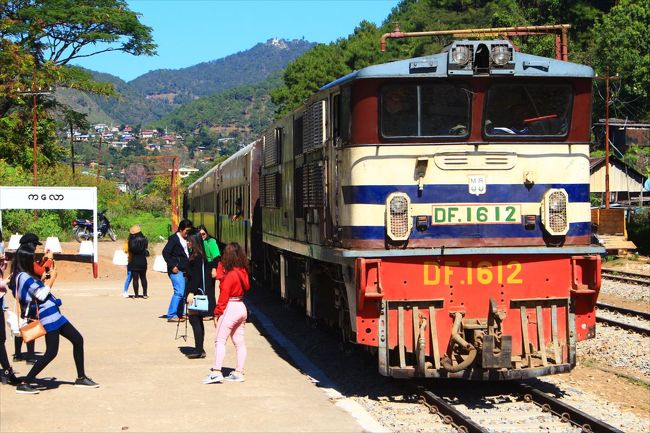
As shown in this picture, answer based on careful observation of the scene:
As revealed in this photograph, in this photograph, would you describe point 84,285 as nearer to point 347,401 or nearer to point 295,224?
point 295,224

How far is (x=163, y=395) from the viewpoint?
10234mm

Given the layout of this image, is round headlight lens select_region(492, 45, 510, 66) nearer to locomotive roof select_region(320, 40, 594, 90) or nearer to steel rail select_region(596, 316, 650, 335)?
locomotive roof select_region(320, 40, 594, 90)

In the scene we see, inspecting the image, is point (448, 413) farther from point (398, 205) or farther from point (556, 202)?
point (556, 202)

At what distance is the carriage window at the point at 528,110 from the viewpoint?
1045 centimetres

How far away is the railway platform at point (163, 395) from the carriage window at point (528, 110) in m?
3.58

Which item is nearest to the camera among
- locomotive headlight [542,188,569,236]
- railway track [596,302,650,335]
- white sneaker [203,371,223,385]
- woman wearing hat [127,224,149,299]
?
locomotive headlight [542,188,569,236]

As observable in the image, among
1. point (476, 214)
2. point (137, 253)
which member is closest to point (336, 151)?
point (476, 214)

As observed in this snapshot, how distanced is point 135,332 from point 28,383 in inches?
210

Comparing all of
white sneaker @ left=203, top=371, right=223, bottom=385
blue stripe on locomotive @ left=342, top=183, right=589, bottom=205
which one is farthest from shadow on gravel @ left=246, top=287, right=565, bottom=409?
blue stripe on locomotive @ left=342, top=183, right=589, bottom=205

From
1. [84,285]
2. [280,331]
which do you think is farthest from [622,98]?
[280,331]

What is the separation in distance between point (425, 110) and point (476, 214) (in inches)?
50.0

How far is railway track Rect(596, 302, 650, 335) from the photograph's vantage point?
53.0 feet

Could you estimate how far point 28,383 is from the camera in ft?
33.6

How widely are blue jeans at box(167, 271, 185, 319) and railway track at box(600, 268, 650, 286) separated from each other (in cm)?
1307
